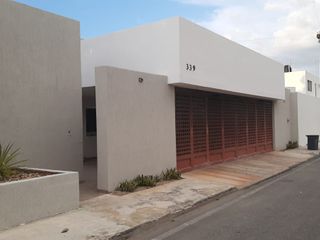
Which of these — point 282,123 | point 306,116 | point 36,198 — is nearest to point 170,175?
point 36,198

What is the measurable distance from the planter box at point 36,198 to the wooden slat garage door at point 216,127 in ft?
19.9

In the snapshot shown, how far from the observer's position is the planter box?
678 cm

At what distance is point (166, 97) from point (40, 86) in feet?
12.4

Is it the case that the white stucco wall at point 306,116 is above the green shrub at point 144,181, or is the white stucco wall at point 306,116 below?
above

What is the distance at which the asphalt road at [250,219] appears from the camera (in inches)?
265

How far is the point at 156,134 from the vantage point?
39.5 ft

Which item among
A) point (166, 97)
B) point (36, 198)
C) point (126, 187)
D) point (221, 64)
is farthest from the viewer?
point (221, 64)

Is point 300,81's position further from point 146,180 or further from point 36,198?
point 36,198

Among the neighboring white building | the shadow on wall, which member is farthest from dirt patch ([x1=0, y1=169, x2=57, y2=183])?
the neighboring white building

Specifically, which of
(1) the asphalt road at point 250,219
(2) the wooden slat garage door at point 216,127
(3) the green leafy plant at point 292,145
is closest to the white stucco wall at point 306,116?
(3) the green leafy plant at point 292,145

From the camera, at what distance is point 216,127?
53.8 ft

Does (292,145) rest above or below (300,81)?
below

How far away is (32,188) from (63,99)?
4723mm

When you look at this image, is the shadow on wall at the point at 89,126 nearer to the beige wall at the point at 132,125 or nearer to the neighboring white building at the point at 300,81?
the beige wall at the point at 132,125
